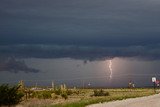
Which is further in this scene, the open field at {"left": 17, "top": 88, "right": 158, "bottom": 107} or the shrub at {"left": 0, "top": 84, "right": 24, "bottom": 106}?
the shrub at {"left": 0, "top": 84, "right": 24, "bottom": 106}

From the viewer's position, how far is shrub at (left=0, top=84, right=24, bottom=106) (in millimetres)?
48781

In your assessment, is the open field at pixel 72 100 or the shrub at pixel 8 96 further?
the shrub at pixel 8 96

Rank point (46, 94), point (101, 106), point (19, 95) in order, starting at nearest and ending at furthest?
point (101, 106) → point (19, 95) → point (46, 94)

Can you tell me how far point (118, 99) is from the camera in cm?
4975

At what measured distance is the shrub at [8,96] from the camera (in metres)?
48.8

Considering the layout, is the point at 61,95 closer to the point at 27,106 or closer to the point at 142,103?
the point at 27,106

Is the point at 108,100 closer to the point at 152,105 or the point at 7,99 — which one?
the point at 152,105

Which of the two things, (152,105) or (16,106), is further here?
(16,106)

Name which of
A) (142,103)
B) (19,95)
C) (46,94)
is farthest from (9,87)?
(142,103)

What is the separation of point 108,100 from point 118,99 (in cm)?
212

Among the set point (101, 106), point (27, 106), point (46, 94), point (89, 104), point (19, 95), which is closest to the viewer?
point (101, 106)

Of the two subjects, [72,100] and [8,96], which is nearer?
[8,96]

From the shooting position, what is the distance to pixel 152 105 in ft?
137

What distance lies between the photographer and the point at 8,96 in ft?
161
